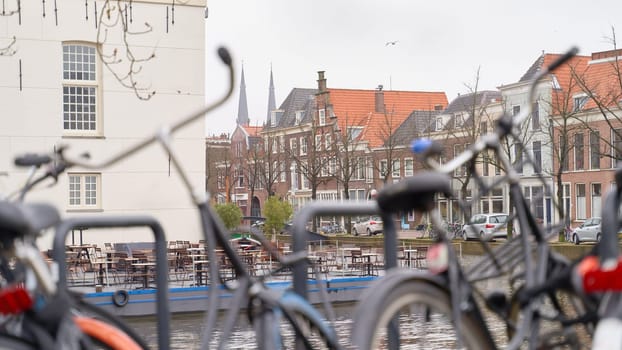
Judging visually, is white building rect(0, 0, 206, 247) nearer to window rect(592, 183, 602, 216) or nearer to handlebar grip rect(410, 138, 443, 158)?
window rect(592, 183, 602, 216)

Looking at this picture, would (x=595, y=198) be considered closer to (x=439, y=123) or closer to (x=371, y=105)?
(x=439, y=123)

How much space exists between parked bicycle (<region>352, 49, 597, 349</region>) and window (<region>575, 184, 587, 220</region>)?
1461 inches

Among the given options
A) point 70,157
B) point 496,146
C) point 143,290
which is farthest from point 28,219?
point 143,290

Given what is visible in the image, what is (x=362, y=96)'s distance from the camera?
184ft

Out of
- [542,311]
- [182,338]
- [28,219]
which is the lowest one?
[182,338]

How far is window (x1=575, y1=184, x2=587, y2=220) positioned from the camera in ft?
126

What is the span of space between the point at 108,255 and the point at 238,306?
18.0m

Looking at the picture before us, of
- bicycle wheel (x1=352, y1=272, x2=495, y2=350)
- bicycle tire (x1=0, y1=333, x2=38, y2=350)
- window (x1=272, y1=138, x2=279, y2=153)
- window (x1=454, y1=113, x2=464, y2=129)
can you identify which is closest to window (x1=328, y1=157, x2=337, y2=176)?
window (x1=272, y1=138, x2=279, y2=153)

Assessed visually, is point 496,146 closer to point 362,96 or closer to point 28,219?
point 28,219

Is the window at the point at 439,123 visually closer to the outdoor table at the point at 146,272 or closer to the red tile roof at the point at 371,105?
the red tile roof at the point at 371,105

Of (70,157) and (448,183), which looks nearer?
(448,183)

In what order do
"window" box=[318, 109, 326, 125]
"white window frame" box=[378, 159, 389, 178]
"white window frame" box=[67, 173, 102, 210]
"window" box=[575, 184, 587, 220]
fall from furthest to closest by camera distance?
1. "window" box=[318, 109, 326, 125]
2. "white window frame" box=[378, 159, 389, 178]
3. "window" box=[575, 184, 587, 220]
4. "white window frame" box=[67, 173, 102, 210]

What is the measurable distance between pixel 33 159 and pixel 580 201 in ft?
125

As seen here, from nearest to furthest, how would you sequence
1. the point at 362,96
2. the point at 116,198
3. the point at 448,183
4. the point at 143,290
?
1. the point at 448,183
2. the point at 143,290
3. the point at 116,198
4. the point at 362,96
